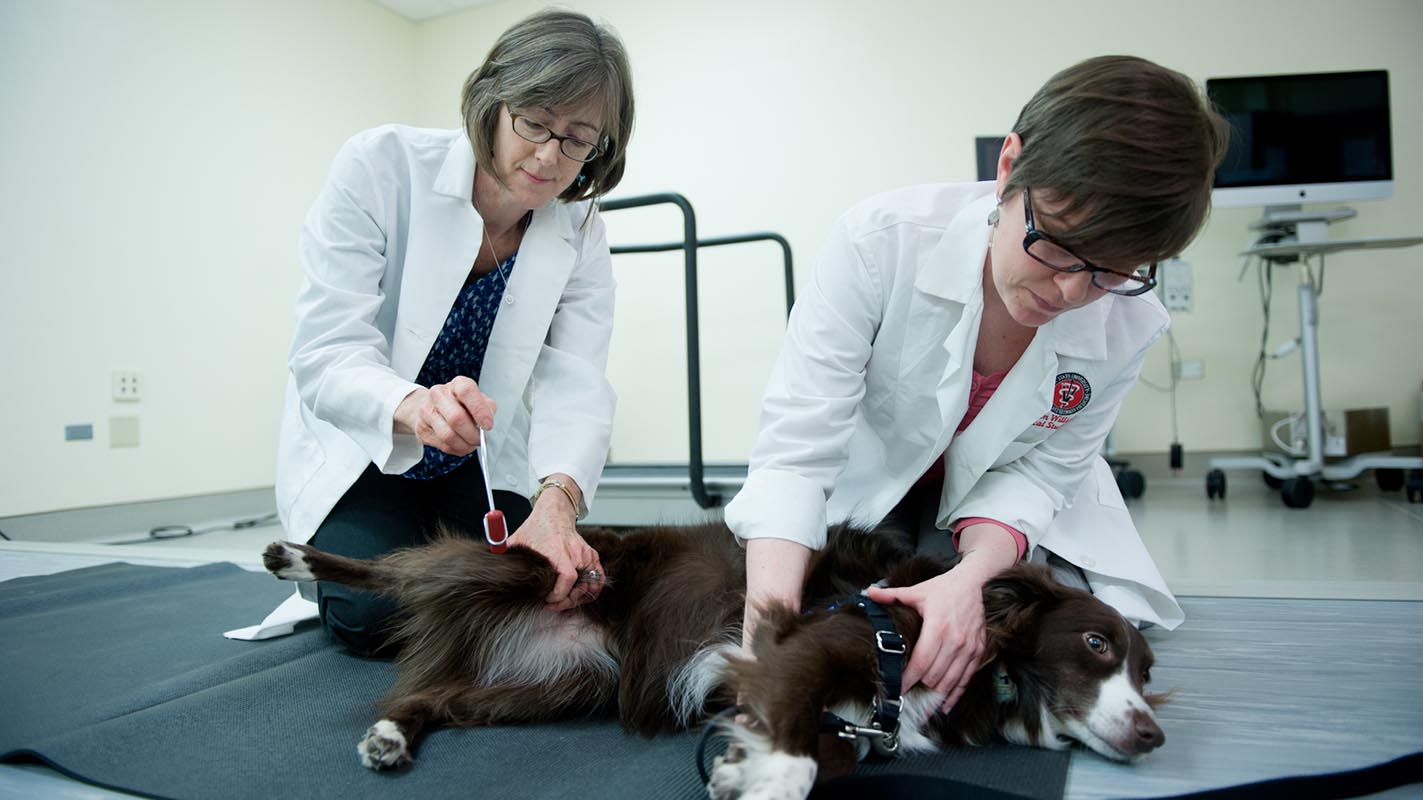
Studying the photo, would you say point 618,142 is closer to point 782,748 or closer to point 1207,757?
point 782,748

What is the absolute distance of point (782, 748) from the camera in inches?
39.9

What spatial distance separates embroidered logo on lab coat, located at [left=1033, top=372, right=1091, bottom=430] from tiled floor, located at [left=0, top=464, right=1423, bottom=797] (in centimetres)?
59

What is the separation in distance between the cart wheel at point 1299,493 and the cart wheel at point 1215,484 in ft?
1.08

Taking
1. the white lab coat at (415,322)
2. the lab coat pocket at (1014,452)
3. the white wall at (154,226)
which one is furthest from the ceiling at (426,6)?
the lab coat pocket at (1014,452)

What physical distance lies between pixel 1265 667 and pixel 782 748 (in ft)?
3.55

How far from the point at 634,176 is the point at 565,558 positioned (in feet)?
16.6

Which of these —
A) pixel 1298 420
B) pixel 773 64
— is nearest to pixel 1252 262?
pixel 1298 420

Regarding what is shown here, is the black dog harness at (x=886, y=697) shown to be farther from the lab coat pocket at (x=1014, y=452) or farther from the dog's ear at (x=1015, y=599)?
the lab coat pocket at (x=1014, y=452)

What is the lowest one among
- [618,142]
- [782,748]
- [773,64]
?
[782,748]

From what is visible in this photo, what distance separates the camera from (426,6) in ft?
20.8

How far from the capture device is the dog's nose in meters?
1.12

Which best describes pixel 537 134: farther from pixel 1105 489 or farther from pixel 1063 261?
pixel 1105 489

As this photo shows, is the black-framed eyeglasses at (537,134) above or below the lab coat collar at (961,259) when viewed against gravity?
above

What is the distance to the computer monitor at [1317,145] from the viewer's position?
4.33 metres
